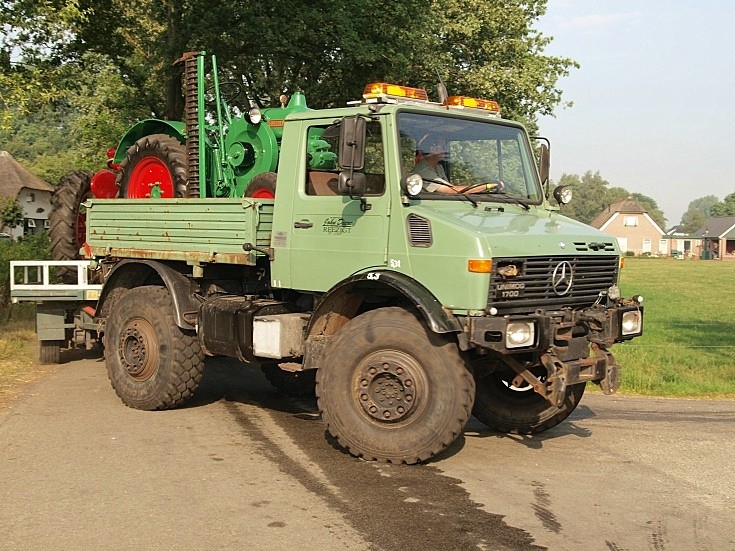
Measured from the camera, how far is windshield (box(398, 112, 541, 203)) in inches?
288

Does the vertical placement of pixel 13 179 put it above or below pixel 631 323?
above

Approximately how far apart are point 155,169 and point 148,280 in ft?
4.64

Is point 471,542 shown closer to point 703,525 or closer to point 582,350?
point 703,525

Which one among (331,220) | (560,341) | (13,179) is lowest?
(560,341)

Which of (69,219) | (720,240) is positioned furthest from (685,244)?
(69,219)

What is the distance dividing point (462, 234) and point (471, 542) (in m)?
2.28

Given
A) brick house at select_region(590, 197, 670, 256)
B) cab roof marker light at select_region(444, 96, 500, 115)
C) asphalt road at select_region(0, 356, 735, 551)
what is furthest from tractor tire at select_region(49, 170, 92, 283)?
brick house at select_region(590, 197, 670, 256)

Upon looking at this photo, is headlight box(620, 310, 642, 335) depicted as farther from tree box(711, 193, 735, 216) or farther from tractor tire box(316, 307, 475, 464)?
tree box(711, 193, 735, 216)

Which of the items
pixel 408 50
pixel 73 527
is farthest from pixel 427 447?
pixel 408 50

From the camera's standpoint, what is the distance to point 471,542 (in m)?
5.24

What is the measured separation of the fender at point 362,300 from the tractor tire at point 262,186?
1.45 m

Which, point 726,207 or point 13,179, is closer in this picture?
point 13,179

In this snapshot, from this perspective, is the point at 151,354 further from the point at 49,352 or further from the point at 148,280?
the point at 49,352

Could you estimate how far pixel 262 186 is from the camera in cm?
865
